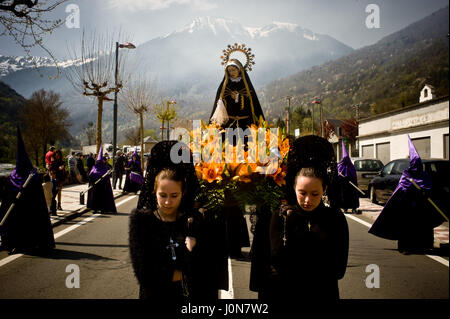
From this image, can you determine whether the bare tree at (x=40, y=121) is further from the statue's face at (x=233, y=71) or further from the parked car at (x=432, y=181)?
the statue's face at (x=233, y=71)

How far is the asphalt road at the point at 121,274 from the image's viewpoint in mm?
3619

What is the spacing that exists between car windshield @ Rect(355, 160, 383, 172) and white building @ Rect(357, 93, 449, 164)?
5.70 meters

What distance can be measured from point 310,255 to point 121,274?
333 centimetres

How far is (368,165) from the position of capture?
1409cm

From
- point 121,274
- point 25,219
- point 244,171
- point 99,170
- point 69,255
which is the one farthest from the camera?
point 99,170

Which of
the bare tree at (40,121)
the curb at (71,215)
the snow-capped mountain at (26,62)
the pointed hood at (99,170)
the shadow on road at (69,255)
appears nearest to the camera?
the shadow on road at (69,255)

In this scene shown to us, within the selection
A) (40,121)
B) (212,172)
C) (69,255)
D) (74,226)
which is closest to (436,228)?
(212,172)

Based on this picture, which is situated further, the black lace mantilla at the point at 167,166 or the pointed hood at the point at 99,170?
the pointed hood at the point at 99,170

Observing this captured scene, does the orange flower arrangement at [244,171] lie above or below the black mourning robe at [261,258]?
above

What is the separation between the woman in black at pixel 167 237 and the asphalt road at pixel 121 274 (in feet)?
5.82

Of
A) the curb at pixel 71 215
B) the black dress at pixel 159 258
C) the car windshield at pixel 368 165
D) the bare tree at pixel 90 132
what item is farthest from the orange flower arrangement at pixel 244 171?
the bare tree at pixel 90 132

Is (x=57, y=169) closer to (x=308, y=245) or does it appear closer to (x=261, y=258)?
(x=261, y=258)
